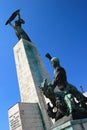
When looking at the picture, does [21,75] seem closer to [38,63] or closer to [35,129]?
[38,63]

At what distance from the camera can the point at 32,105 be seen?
9797 mm

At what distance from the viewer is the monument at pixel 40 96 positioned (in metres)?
3.08

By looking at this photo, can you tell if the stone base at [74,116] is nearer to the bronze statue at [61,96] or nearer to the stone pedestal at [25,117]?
the bronze statue at [61,96]

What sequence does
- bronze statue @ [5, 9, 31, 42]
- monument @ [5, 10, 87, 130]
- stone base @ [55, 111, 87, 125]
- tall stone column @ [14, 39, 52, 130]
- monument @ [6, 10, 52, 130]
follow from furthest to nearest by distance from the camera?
bronze statue @ [5, 9, 31, 42] < tall stone column @ [14, 39, 52, 130] < monument @ [6, 10, 52, 130] < monument @ [5, 10, 87, 130] < stone base @ [55, 111, 87, 125]

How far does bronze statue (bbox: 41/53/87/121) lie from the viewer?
3.10 m

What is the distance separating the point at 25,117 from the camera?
8.98 m

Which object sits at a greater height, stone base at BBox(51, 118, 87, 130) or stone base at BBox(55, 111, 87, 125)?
stone base at BBox(55, 111, 87, 125)

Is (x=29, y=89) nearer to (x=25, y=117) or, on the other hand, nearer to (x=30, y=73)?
(x=30, y=73)

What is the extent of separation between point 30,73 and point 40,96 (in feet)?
5.10

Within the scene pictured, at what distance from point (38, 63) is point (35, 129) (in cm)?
447

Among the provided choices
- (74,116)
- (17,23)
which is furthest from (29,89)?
(74,116)

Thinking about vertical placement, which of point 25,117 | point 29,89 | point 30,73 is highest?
point 30,73

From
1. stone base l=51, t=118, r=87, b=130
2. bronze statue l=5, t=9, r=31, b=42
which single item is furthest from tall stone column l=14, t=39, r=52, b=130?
stone base l=51, t=118, r=87, b=130

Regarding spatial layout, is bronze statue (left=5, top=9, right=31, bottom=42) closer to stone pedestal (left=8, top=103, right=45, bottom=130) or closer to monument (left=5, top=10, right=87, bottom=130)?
monument (left=5, top=10, right=87, bottom=130)
